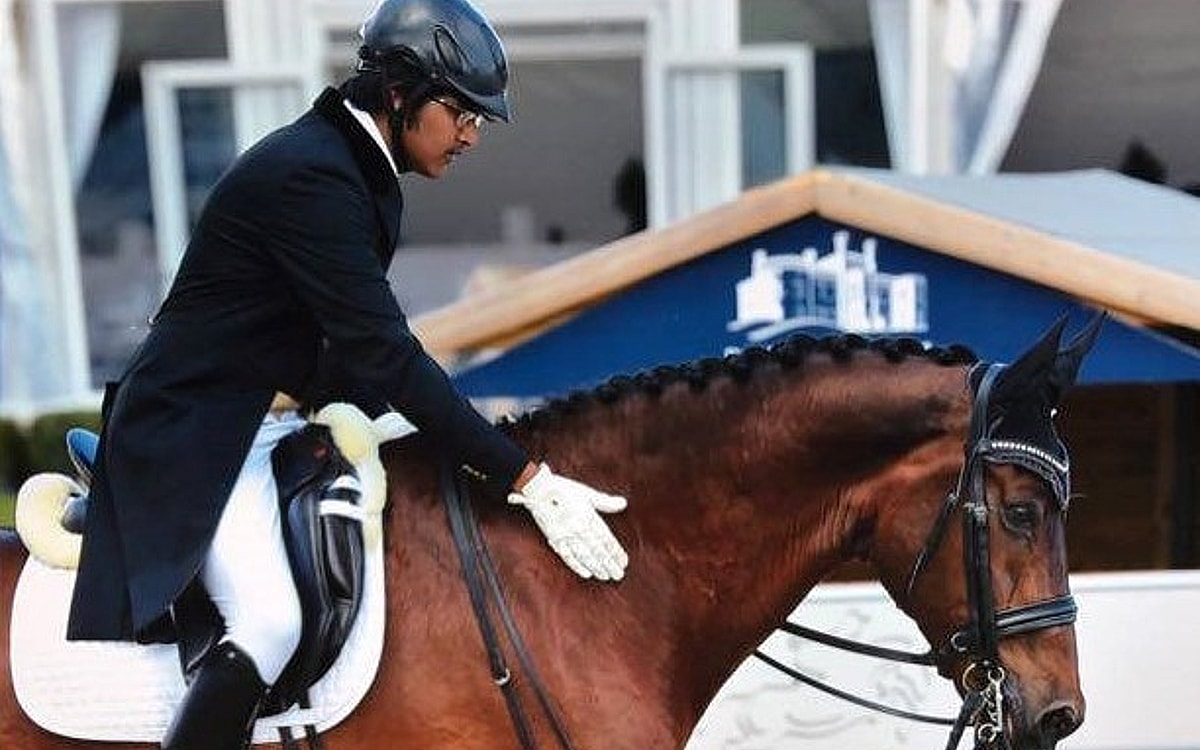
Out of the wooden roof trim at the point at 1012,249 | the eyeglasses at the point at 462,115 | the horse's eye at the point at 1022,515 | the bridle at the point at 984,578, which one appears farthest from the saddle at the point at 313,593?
the wooden roof trim at the point at 1012,249

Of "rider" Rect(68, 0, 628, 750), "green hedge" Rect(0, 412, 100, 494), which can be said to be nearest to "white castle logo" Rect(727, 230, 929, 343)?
"rider" Rect(68, 0, 628, 750)

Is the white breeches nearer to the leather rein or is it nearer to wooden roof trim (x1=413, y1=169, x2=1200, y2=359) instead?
the leather rein

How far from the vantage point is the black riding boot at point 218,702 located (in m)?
1.91

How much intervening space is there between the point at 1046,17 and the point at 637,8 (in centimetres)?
228

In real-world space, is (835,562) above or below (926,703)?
above

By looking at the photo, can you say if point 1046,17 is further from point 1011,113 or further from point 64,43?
point 64,43

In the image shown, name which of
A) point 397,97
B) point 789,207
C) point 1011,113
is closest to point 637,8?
point 1011,113

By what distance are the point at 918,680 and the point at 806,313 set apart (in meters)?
1.28

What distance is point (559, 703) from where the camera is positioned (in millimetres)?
2035

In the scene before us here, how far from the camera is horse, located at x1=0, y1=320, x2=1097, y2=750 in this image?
1973 millimetres

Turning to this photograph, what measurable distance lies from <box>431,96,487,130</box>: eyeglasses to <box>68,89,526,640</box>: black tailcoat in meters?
0.14

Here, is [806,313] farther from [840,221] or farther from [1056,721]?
[1056,721]

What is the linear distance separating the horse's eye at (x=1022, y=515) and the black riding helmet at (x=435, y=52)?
1.09 m

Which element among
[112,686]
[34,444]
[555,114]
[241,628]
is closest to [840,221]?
[241,628]
